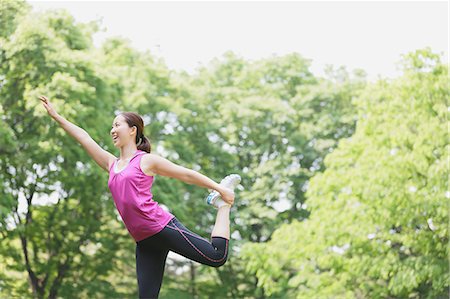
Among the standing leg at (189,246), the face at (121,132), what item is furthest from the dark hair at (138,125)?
the standing leg at (189,246)

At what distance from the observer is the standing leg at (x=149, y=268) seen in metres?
4.02

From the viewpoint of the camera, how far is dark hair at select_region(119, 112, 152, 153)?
4.27 m

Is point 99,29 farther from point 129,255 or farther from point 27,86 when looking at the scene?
point 129,255

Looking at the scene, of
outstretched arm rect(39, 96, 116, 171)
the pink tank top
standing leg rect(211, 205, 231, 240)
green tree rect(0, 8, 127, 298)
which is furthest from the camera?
green tree rect(0, 8, 127, 298)

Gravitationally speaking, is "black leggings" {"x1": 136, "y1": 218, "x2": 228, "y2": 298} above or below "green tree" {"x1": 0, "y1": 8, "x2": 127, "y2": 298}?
below

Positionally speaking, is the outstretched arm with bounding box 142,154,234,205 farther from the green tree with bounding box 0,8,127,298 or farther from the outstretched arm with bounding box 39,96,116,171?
the green tree with bounding box 0,8,127,298

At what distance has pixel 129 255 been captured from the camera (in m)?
20.4

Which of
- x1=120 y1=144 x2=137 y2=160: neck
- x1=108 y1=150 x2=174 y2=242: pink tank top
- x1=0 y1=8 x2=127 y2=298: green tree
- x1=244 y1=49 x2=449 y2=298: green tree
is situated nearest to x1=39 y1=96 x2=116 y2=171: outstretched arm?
x1=120 y1=144 x2=137 y2=160: neck

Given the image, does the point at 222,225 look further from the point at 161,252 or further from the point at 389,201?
the point at 389,201

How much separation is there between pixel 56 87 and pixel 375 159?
287 inches

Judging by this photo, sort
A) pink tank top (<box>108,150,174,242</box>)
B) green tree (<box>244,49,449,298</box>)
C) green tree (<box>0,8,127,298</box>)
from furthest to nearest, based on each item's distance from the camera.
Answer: green tree (<box>0,8,127,298</box>)
green tree (<box>244,49,449,298</box>)
pink tank top (<box>108,150,174,242</box>)

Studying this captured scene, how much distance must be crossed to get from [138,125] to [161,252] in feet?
2.64

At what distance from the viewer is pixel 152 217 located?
13.3 feet

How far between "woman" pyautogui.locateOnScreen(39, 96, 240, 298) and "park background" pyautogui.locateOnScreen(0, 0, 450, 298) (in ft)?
31.9
